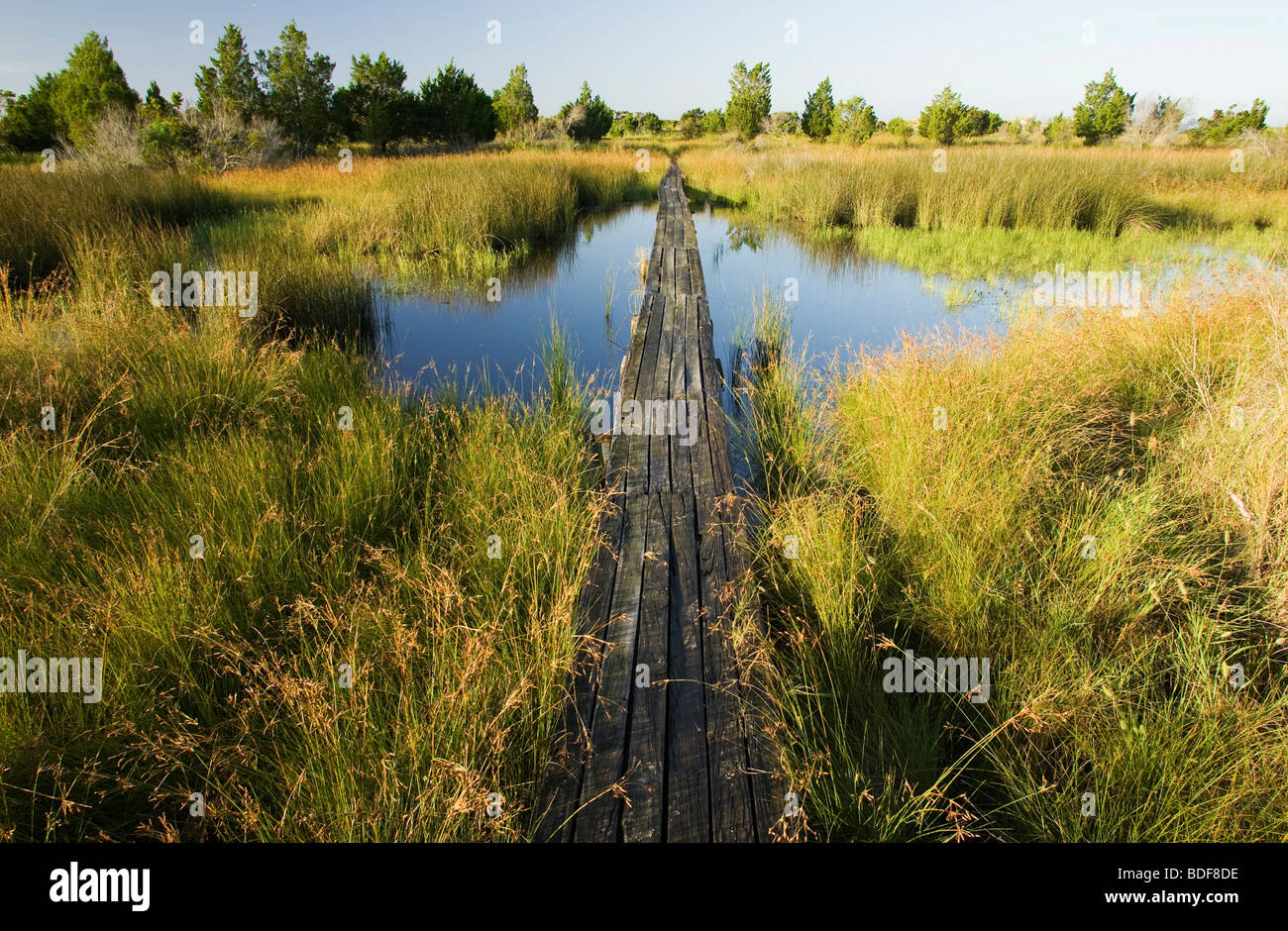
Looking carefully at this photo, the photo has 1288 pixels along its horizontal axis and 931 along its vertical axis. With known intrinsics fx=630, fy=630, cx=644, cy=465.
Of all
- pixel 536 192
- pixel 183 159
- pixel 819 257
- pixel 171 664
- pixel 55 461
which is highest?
pixel 183 159

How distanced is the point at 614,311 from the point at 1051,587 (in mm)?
6163

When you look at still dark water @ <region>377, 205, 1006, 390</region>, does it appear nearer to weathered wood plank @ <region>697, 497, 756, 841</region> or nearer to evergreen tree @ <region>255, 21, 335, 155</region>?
weathered wood plank @ <region>697, 497, 756, 841</region>

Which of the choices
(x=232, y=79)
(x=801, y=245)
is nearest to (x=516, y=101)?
(x=232, y=79)

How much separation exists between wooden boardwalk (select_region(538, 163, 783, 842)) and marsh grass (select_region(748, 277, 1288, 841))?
0.64 feet

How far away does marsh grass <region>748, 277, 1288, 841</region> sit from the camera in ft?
6.17

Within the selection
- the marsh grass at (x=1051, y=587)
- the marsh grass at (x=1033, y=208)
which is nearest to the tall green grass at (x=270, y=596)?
the marsh grass at (x=1051, y=587)

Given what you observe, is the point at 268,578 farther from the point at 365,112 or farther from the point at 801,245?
the point at 365,112

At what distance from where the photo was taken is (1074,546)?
2.76 metres

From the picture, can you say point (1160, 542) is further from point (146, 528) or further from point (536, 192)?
point (536, 192)

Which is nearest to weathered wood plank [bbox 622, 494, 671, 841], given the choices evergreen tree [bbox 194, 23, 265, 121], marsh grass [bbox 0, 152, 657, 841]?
marsh grass [bbox 0, 152, 657, 841]

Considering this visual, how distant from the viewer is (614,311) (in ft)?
26.1

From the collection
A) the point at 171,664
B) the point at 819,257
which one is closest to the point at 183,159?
the point at 819,257

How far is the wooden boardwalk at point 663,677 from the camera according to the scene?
5.76 ft

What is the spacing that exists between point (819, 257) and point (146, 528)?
9.91 meters
